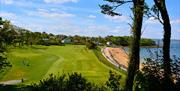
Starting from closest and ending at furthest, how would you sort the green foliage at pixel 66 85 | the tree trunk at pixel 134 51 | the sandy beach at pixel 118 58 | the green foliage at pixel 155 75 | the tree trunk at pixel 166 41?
the green foliage at pixel 155 75 → the tree trunk at pixel 166 41 → the green foliage at pixel 66 85 → the tree trunk at pixel 134 51 → the sandy beach at pixel 118 58

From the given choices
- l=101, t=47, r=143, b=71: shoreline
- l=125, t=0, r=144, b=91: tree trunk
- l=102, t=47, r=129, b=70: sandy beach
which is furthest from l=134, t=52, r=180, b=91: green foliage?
l=102, t=47, r=129, b=70: sandy beach

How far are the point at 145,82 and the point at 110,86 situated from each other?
144 centimetres

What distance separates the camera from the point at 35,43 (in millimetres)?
168000

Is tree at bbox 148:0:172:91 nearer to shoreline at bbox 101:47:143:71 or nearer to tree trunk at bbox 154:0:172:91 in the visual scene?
tree trunk at bbox 154:0:172:91

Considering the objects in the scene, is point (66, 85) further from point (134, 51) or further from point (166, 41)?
point (166, 41)

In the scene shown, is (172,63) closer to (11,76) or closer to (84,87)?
(84,87)

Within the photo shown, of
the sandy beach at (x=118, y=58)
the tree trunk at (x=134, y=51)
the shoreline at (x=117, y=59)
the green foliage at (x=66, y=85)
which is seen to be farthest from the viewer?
the sandy beach at (x=118, y=58)

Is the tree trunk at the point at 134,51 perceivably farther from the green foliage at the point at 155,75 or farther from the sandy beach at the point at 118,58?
the sandy beach at the point at 118,58

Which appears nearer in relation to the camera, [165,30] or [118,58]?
[165,30]

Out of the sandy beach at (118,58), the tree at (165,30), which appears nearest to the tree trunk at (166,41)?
the tree at (165,30)

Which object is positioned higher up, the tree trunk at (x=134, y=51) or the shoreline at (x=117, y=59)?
the tree trunk at (x=134, y=51)

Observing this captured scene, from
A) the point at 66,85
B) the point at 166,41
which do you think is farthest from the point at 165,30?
the point at 66,85

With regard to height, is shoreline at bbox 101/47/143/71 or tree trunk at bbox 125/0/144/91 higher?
tree trunk at bbox 125/0/144/91

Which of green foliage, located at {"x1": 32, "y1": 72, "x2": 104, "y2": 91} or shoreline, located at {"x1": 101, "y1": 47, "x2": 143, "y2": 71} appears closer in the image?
green foliage, located at {"x1": 32, "y1": 72, "x2": 104, "y2": 91}
